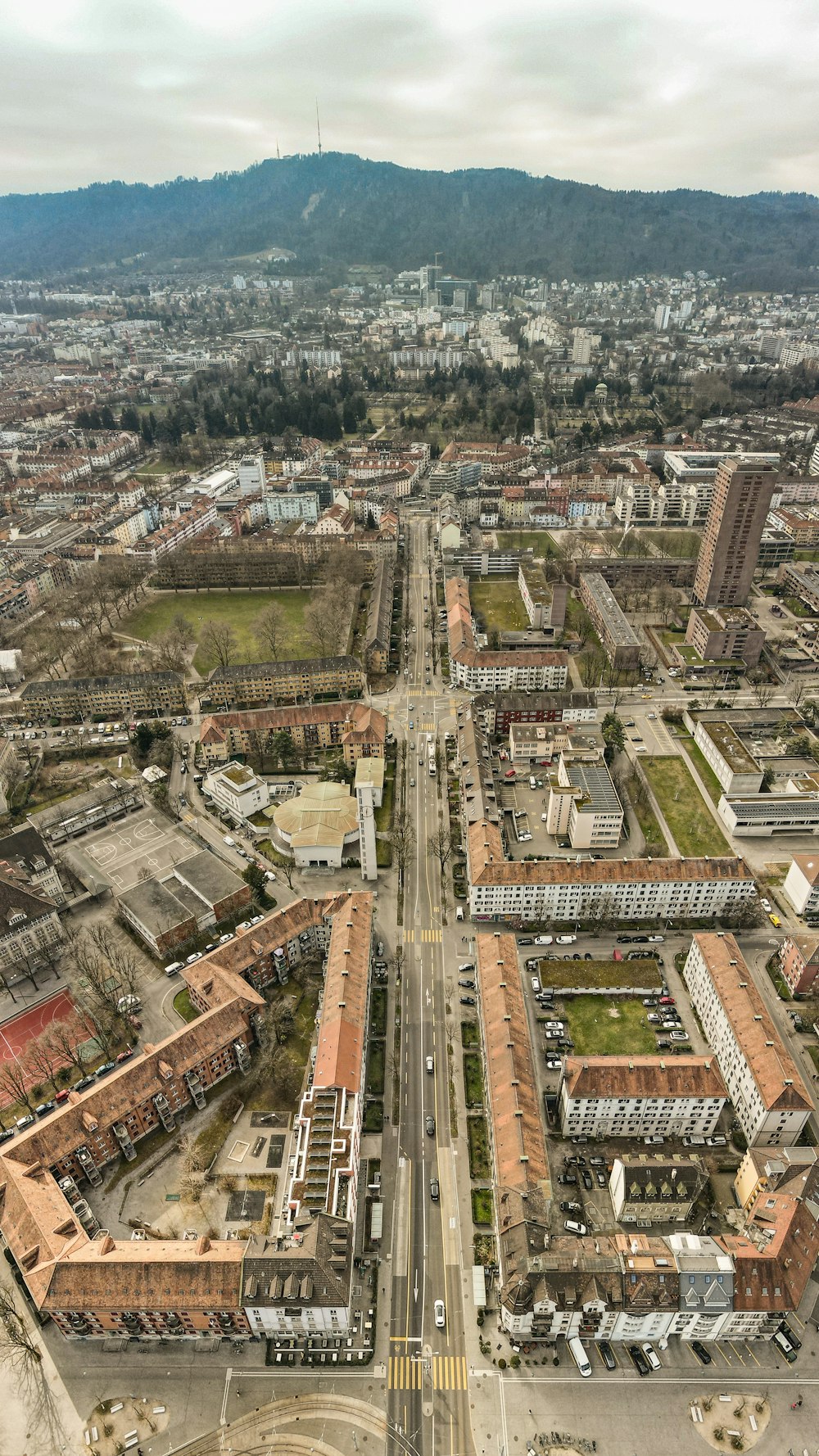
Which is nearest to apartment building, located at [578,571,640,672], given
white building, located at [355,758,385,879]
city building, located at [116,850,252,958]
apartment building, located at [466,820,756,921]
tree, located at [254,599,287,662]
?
white building, located at [355,758,385,879]

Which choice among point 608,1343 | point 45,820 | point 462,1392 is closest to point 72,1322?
Result: point 462,1392

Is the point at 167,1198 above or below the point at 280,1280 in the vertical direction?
below

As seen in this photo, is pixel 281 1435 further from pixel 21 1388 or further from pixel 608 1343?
pixel 608 1343

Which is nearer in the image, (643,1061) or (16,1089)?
(643,1061)

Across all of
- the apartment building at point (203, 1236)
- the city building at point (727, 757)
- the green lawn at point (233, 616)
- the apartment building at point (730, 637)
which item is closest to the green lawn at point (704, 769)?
the city building at point (727, 757)

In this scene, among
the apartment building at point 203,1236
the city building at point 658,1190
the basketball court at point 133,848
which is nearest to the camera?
the apartment building at point 203,1236

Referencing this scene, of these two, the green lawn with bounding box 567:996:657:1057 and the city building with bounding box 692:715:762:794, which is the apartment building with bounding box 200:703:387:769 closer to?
the green lawn with bounding box 567:996:657:1057

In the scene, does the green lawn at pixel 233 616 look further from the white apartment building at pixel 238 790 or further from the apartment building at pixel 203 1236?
the apartment building at pixel 203 1236
